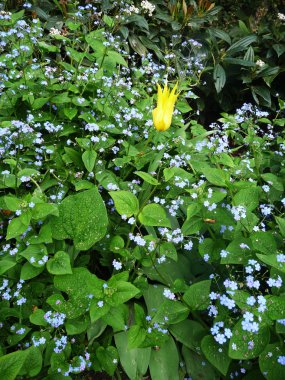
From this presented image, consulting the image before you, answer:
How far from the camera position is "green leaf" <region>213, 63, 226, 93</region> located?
3.73 metres

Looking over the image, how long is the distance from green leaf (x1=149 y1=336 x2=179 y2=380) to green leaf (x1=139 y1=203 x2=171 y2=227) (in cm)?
61

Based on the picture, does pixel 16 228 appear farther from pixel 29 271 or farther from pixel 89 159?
pixel 89 159

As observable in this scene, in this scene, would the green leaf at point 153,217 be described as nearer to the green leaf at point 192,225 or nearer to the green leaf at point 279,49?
the green leaf at point 192,225

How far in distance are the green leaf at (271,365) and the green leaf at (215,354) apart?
165 millimetres

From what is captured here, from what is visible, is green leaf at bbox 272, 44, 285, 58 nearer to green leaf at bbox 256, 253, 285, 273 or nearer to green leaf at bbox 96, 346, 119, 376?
green leaf at bbox 256, 253, 285, 273

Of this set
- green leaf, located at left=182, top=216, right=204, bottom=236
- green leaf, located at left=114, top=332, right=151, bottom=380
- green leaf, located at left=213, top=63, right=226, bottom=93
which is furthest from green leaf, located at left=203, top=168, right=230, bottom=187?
green leaf, located at left=213, top=63, right=226, bottom=93

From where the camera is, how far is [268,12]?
5297mm

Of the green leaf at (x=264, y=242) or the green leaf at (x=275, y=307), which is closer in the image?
the green leaf at (x=275, y=307)

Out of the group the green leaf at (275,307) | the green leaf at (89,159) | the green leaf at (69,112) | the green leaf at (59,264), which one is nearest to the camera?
the green leaf at (275,307)

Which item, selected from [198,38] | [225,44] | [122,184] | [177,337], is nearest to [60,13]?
[198,38]

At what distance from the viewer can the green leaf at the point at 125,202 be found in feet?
6.17

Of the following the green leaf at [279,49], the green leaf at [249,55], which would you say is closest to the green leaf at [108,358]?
the green leaf at [249,55]

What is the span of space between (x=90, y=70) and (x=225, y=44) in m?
2.24

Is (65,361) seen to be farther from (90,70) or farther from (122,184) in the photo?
(90,70)
